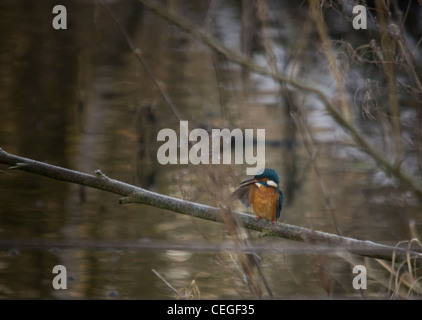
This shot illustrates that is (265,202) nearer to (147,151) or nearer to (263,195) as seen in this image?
(263,195)

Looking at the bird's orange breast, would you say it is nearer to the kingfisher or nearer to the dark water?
the kingfisher

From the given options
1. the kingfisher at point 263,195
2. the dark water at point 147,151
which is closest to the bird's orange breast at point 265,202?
the kingfisher at point 263,195

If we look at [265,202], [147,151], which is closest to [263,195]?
[265,202]

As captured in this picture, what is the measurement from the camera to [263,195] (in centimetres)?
179

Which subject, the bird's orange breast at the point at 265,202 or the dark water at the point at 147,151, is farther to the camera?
the dark water at the point at 147,151

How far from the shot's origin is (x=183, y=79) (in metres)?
4.02

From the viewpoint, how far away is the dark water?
255 centimetres

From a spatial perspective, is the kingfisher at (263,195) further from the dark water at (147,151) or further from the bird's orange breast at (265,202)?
the dark water at (147,151)

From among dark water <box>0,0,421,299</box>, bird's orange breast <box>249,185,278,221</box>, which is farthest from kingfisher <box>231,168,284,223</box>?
dark water <box>0,0,421,299</box>

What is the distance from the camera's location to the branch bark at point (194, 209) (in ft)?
5.24

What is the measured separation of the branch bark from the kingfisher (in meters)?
0.09

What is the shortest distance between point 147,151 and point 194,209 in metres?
1.90

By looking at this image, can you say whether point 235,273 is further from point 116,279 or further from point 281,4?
point 281,4

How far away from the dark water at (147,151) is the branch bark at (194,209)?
0.12 meters
